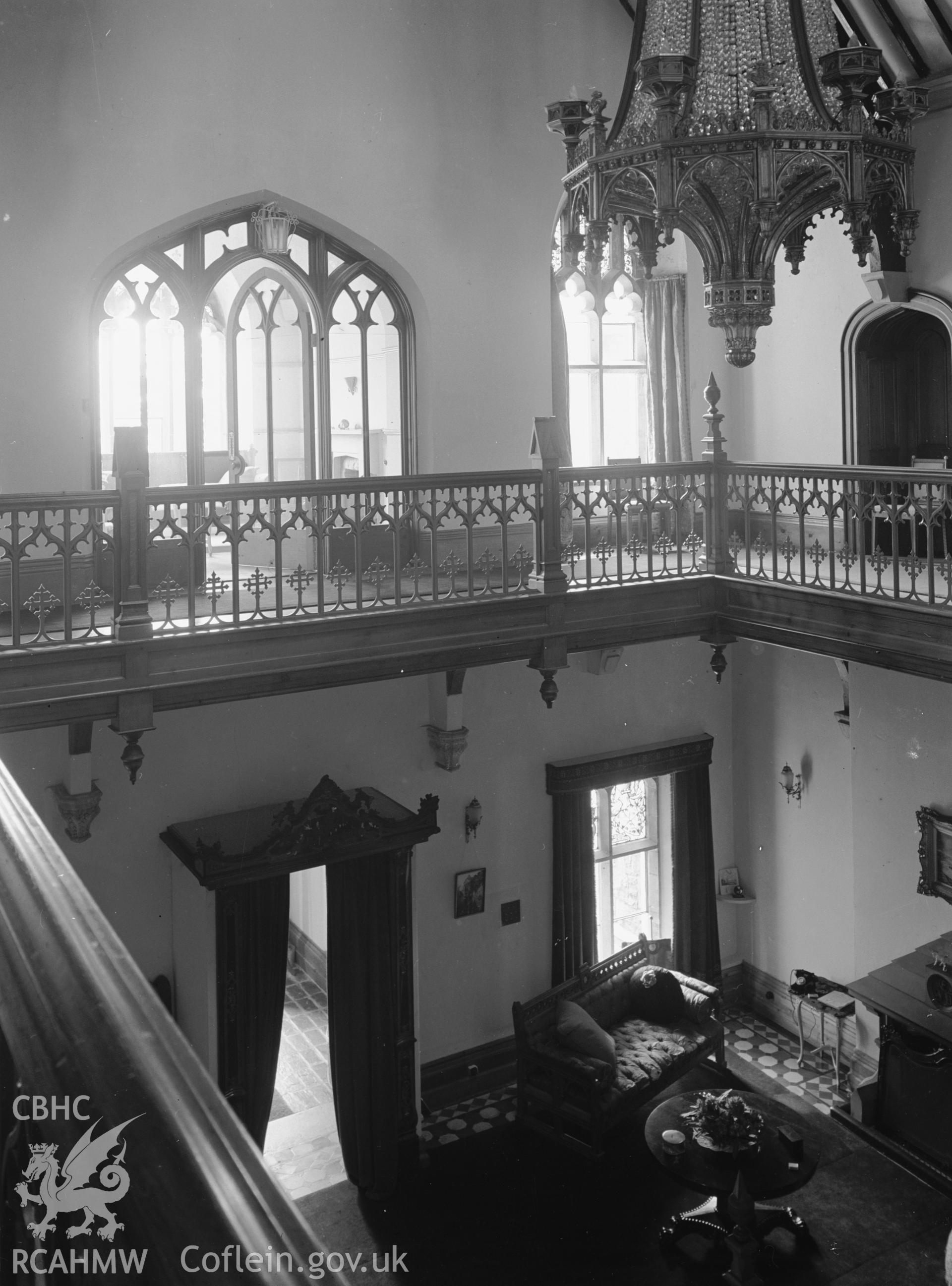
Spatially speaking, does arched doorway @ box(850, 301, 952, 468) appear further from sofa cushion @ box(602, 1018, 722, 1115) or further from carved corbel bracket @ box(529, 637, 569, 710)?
sofa cushion @ box(602, 1018, 722, 1115)

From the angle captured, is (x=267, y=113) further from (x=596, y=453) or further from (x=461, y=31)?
(x=596, y=453)

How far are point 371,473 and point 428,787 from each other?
8.80ft

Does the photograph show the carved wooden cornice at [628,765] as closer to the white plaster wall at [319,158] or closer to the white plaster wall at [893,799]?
the white plaster wall at [893,799]

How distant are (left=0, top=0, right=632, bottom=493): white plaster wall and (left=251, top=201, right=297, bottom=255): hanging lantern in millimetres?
174

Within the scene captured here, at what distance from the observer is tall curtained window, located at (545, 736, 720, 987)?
10445mm

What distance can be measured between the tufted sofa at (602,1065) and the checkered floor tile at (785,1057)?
1.83 feet

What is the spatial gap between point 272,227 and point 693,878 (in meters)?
6.83

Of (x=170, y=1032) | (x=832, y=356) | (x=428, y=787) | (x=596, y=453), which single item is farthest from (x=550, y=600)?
(x=170, y=1032)

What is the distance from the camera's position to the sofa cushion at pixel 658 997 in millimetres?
10188

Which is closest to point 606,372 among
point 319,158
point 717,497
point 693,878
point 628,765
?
point 717,497

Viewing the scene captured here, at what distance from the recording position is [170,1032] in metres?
0.85

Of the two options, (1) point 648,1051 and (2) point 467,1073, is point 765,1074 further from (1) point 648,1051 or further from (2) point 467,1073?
(2) point 467,1073

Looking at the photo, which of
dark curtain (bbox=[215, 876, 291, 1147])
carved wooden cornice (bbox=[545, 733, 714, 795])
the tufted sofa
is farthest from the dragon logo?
carved wooden cornice (bbox=[545, 733, 714, 795])

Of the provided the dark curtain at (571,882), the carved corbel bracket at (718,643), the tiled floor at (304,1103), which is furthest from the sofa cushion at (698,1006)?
the tiled floor at (304,1103)
